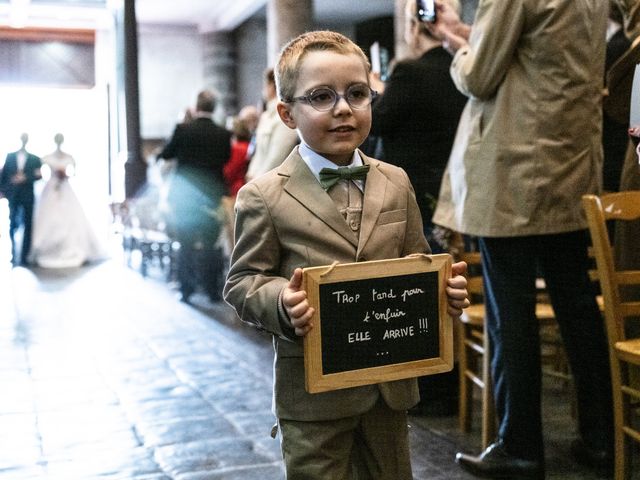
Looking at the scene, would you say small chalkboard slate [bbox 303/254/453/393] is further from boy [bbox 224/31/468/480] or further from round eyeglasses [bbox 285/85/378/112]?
round eyeglasses [bbox 285/85/378/112]

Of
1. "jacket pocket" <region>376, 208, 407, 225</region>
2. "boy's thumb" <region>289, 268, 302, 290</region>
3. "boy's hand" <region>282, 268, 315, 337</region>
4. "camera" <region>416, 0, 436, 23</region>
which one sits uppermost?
"camera" <region>416, 0, 436, 23</region>

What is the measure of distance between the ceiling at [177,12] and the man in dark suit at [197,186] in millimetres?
9003

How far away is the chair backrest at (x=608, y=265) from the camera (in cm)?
256

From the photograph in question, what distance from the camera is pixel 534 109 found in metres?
2.73

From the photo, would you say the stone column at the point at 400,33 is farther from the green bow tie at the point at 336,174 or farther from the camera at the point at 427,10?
the green bow tie at the point at 336,174

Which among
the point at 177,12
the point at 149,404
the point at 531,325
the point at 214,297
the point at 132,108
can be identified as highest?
the point at 177,12

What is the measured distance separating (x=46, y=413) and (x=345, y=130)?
109 inches

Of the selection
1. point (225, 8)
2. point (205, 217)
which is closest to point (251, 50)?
point (225, 8)

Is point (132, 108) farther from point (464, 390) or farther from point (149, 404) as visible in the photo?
point (464, 390)

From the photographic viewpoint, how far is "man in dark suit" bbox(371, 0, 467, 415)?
349 centimetres

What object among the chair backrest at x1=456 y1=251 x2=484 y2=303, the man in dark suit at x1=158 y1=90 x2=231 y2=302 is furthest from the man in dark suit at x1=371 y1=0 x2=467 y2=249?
the man in dark suit at x1=158 y1=90 x2=231 y2=302

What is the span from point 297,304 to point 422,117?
A: 2.16m

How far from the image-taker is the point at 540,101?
107 inches

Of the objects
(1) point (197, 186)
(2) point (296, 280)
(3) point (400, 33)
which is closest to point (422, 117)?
(2) point (296, 280)
